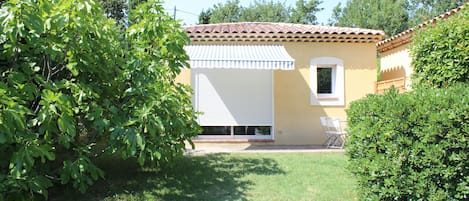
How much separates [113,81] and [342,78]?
14225mm

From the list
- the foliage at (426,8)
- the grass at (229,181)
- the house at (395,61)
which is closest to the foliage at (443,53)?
the grass at (229,181)

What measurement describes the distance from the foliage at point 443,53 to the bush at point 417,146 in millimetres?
1679

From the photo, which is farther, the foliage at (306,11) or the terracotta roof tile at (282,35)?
the foliage at (306,11)

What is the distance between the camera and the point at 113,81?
9734mm

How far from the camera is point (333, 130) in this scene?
1977cm

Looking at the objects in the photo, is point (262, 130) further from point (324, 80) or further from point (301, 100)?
point (324, 80)

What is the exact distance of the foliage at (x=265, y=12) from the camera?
80.8m

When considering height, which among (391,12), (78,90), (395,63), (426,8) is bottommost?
(78,90)

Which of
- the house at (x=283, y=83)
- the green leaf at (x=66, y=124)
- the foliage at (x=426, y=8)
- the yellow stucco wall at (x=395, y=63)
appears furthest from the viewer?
the foliage at (x=426, y=8)

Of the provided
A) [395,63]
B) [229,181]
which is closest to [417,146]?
[229,181]

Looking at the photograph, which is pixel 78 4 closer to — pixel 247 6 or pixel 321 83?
pixel 321 83

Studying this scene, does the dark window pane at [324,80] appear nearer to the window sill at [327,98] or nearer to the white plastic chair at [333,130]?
the window sill at [327,98]

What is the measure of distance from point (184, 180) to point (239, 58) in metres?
7.32

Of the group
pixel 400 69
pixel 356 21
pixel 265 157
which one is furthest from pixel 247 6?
pixel 265 157
